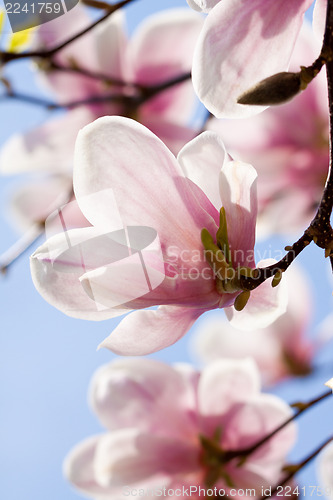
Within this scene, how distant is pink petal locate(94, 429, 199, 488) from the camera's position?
0.81m

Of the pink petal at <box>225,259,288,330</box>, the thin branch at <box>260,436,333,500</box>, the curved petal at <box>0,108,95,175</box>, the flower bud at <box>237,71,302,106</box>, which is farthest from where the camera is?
the curved petal at <box>0,108,95,175</box>

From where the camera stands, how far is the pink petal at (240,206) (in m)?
0.46

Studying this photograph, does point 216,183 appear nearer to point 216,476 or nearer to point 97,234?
point 97,234

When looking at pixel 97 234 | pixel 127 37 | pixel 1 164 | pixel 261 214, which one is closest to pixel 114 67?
pixel 127 37

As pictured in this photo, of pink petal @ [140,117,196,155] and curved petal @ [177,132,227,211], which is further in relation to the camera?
pink petal @ [140,117,196,155]

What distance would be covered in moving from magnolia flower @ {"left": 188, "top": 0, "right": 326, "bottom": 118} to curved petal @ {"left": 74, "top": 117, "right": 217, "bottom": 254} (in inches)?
2.3

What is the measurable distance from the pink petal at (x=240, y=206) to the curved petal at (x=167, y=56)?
0.56 meters

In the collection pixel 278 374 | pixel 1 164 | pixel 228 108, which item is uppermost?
pixel 228 108

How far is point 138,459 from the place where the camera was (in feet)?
2.71

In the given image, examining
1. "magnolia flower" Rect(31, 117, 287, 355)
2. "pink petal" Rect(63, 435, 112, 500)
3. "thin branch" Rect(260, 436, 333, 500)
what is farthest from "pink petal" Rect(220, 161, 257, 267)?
"pink petal" Rect(63, 435, 112, 500)

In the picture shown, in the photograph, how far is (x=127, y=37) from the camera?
3.57 feet

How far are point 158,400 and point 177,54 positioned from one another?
0.58m

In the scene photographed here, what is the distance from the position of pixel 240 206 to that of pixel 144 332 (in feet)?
0.40

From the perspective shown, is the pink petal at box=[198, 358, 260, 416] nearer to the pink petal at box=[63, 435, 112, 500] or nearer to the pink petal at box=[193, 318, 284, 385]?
the pink petal at box=[63, 435, 112, 500]
